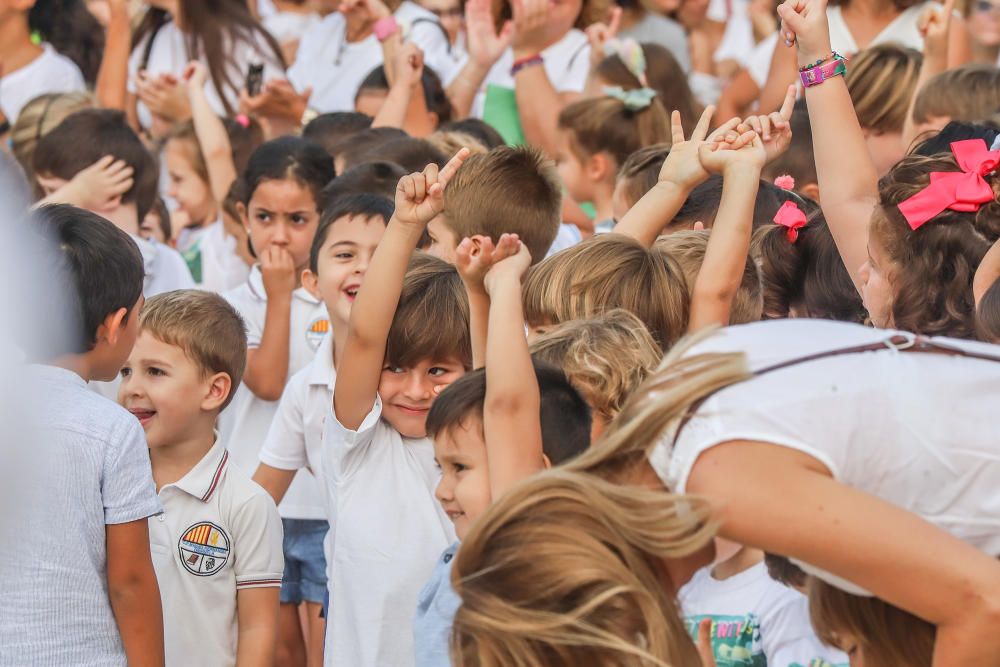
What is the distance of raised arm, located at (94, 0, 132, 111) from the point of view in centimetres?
727

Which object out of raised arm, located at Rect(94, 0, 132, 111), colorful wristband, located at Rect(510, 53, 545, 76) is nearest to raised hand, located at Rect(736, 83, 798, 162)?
colorful wristband, located at Rect(510, 53, 545, 76)

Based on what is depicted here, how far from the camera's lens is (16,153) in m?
6.64

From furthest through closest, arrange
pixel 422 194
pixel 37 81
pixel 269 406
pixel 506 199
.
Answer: pixel 37 81
pixel 269 406
pixel 506 199
pixel 422 194

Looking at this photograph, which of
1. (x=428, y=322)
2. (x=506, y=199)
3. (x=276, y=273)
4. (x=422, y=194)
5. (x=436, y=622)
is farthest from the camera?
(x=276, y=273)

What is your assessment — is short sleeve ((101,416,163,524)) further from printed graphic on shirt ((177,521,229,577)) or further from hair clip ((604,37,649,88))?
hair clip ((604,37,649,88))

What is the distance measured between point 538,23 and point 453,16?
203cm

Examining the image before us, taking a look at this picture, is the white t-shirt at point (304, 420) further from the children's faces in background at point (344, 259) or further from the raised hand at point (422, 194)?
the raised hand at point (422, 194)

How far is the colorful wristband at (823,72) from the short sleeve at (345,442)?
4.26 feet

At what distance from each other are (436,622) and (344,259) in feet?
4.93

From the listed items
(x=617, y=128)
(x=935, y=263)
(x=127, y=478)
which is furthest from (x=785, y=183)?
(x=127, y=478)

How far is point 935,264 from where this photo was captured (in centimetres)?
294

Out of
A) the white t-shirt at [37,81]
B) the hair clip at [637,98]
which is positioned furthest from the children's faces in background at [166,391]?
the white t-shirt at [37,81]

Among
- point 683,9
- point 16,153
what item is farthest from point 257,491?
point 683,9

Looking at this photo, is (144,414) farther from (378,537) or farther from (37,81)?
(37,81)
